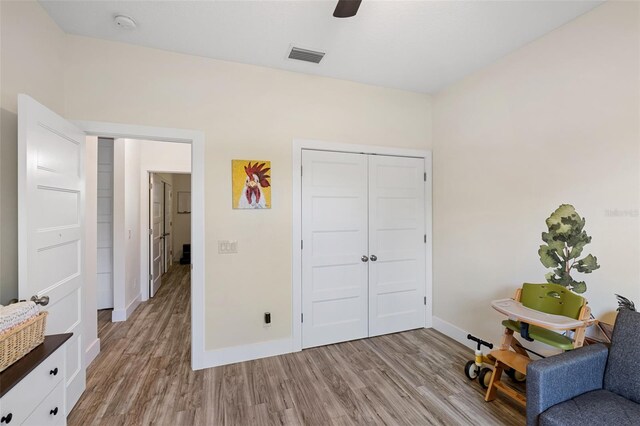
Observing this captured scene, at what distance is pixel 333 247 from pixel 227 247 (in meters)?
1.08

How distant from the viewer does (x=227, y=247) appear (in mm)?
2592

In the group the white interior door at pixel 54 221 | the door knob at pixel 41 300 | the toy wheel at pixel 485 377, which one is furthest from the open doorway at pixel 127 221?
the toy wheel at pixel 485 377

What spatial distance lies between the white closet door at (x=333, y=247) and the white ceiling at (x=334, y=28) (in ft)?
3.29

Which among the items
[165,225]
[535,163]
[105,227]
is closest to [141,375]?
[105,227]

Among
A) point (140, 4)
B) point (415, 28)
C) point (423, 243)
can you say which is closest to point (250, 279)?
point (423, 243)

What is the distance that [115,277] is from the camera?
353cm

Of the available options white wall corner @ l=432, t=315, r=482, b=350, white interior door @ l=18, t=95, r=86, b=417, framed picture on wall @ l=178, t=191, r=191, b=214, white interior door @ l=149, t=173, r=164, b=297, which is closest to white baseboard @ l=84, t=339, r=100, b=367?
white interior door @ l=18, t=95, r=86, b=417

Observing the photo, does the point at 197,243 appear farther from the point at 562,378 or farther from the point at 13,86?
the point at 562,378

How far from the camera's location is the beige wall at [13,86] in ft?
5.22

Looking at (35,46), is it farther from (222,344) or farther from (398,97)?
(398,97)

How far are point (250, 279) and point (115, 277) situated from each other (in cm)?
214

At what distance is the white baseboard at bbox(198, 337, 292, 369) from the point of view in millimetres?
2524

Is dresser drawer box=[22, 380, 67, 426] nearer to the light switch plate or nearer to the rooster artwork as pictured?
the light switch plate

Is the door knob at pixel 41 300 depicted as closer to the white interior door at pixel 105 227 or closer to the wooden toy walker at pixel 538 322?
the white interior door at pixel 105 227
